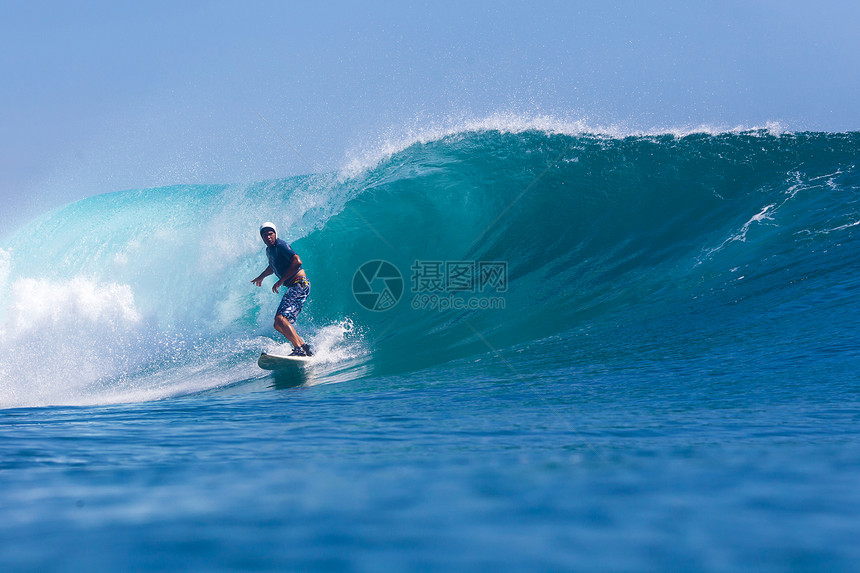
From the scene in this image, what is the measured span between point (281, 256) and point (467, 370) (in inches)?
99.8

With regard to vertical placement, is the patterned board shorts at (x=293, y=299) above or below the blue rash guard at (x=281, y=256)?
below

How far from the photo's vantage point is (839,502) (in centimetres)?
195

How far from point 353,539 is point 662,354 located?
4.22m

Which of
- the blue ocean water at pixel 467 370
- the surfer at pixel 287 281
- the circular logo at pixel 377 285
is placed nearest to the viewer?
the blue ocean water at pixel 467 370

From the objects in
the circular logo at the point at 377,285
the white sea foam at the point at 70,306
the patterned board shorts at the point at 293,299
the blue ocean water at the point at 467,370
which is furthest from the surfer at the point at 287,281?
the white sea foam at the point at 70,306

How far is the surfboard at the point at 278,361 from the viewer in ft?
21.7

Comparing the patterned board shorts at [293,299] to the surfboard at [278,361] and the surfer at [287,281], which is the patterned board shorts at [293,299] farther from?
the surfboard at [278,361]

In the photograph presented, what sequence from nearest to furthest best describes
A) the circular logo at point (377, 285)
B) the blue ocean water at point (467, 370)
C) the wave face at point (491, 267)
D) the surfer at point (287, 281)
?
1. the blue ocean water at point (467, 370)
2. the wave face at point (491, 267)
3. the surfer at point (287, 281)
4. the circular logo at point (377, 285)

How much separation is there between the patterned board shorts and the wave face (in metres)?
0.73

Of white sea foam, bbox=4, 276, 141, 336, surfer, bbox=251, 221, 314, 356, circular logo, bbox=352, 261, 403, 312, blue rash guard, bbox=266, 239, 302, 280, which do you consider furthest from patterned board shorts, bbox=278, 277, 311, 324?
white sea foam, bbox=4, 276, 141, 336

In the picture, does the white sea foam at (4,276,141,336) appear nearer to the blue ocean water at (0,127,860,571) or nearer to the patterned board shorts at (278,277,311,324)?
the blue ocean water at (0,127,860,571)

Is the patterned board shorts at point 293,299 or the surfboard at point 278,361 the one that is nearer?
the surfboard at point 278,361

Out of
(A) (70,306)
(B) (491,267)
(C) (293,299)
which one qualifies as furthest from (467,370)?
(A) (70,306)

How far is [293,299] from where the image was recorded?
23.0 feet
